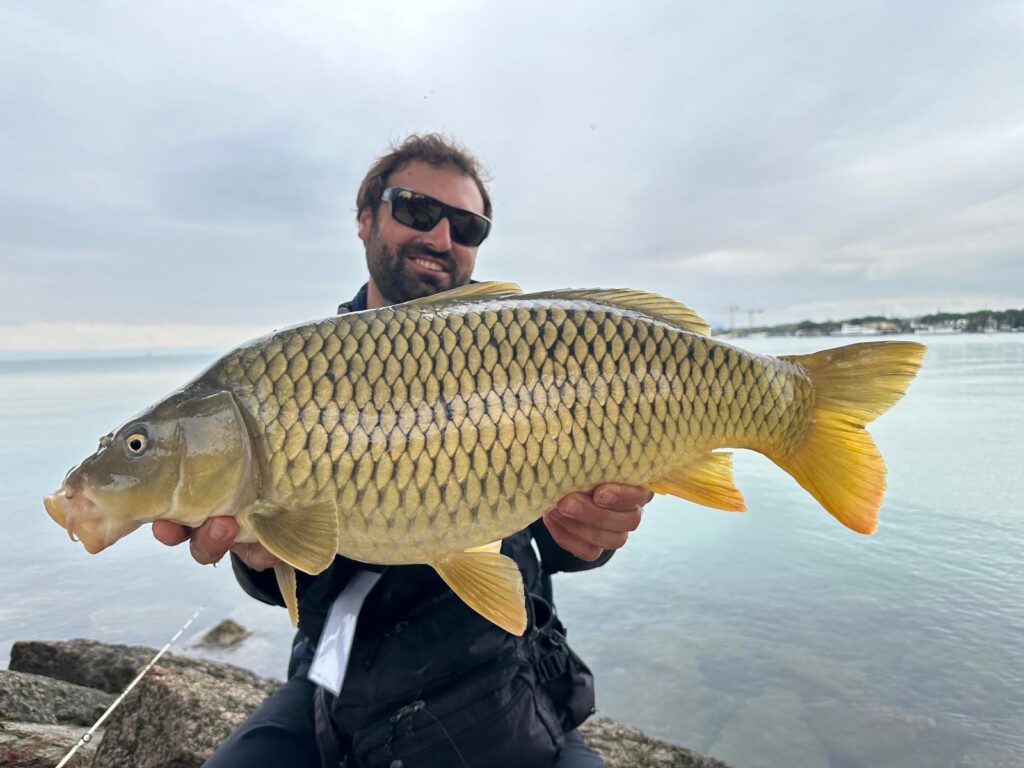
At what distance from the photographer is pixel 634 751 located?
2.39 m

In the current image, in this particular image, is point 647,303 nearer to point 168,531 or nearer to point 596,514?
point 596,514

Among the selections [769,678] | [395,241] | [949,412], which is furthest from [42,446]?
[949,412]

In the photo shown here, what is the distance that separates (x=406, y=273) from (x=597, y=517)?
5.22ft

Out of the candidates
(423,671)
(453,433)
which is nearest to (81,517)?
(453,433)

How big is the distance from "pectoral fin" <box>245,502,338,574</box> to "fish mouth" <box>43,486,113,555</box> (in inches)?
12.2

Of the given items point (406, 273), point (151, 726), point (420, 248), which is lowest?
point (151, 726)

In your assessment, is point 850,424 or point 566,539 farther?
point 566,539

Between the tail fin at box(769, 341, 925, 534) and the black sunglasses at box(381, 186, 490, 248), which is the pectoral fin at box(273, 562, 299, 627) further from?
the black sunglasses at box(381, 186, 490, 248)

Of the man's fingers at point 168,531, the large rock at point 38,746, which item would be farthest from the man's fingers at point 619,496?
the large rock at point 38,746

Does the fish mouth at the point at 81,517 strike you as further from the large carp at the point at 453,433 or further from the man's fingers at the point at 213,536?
the man's fingers at the point at 213,536

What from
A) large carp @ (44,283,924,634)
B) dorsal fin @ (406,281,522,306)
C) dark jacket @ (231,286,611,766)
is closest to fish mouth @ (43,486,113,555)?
large carp @ (44,283,924,634)

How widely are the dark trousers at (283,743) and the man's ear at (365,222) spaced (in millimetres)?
1972

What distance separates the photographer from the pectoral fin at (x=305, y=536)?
4.30 ft

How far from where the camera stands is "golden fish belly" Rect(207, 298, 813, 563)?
52.7 inches
